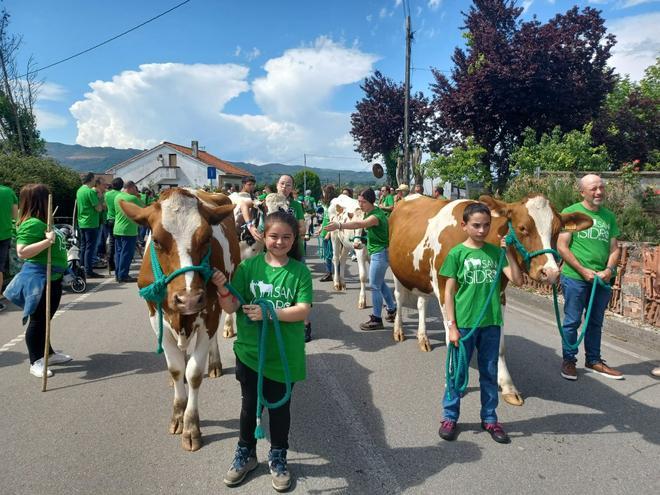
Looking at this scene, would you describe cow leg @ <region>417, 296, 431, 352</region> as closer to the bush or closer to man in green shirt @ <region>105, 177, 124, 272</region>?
man in green shirt @ <region>105, 177, 124, 272</region>

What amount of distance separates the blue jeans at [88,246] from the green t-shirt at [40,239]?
527 cm

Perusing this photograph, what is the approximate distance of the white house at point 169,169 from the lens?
47.3m

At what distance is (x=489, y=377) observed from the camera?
3004 millimetres

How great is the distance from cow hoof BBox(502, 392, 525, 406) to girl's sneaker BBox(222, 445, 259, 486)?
2256mm

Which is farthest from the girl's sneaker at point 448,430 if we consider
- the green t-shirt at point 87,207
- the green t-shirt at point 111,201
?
the green t-shirt at point 111,201

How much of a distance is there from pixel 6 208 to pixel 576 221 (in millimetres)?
7417

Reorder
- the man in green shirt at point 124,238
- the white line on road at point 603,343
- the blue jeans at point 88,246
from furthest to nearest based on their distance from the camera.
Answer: the blue jeans at point 88,246, the man in green shirt at point 124,238, the white line on road at point 603,343

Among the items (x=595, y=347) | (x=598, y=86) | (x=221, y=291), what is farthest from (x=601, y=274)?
(x=598, y=86)

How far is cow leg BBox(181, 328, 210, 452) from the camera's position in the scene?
2.91 meters

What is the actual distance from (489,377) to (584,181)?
2271mm

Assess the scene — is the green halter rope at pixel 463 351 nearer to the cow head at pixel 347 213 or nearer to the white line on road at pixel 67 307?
the cow head at pixel 347 213

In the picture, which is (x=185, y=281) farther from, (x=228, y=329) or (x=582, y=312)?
(x=582, y=312)

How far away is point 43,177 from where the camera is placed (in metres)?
12.1

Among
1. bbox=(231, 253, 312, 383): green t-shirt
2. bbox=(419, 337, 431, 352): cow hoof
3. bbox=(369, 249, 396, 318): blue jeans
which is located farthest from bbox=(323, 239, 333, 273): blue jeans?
bbox=(231, 253, 312, 383): green t-shirt
